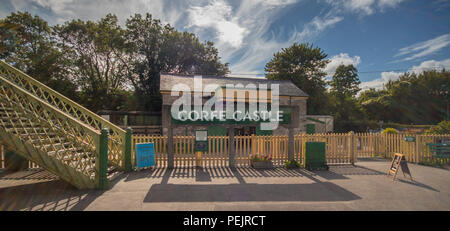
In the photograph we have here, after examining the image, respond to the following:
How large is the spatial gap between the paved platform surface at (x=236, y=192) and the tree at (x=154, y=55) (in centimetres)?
2305

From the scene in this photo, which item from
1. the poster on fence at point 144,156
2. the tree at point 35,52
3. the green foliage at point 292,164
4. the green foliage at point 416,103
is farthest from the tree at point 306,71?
the tree at point 35,52

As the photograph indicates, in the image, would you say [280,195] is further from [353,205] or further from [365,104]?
[365,104]

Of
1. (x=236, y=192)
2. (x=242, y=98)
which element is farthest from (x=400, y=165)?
(x=242, y=98)

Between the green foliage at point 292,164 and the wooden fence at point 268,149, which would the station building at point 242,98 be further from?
the green foliage at point 292,164

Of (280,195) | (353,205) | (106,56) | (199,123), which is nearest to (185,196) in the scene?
(280,195)

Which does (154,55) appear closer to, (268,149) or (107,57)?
(107,57)

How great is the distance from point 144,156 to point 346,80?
53.4 metres

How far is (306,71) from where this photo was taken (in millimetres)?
32719

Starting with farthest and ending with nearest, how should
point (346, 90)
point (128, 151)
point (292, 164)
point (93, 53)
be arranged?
point (346, 90) < point (93, 53) < point (292, 164) < point (128, 151)

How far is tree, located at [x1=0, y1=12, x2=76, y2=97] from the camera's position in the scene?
71.9 ft

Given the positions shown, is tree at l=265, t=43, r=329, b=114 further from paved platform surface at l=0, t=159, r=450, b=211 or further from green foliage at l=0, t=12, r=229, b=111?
paved platform surface at l=0, t=159, r=450, b=211

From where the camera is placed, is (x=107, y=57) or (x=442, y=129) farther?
(x=107, y=57)

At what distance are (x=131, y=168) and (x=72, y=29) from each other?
28422 mm
